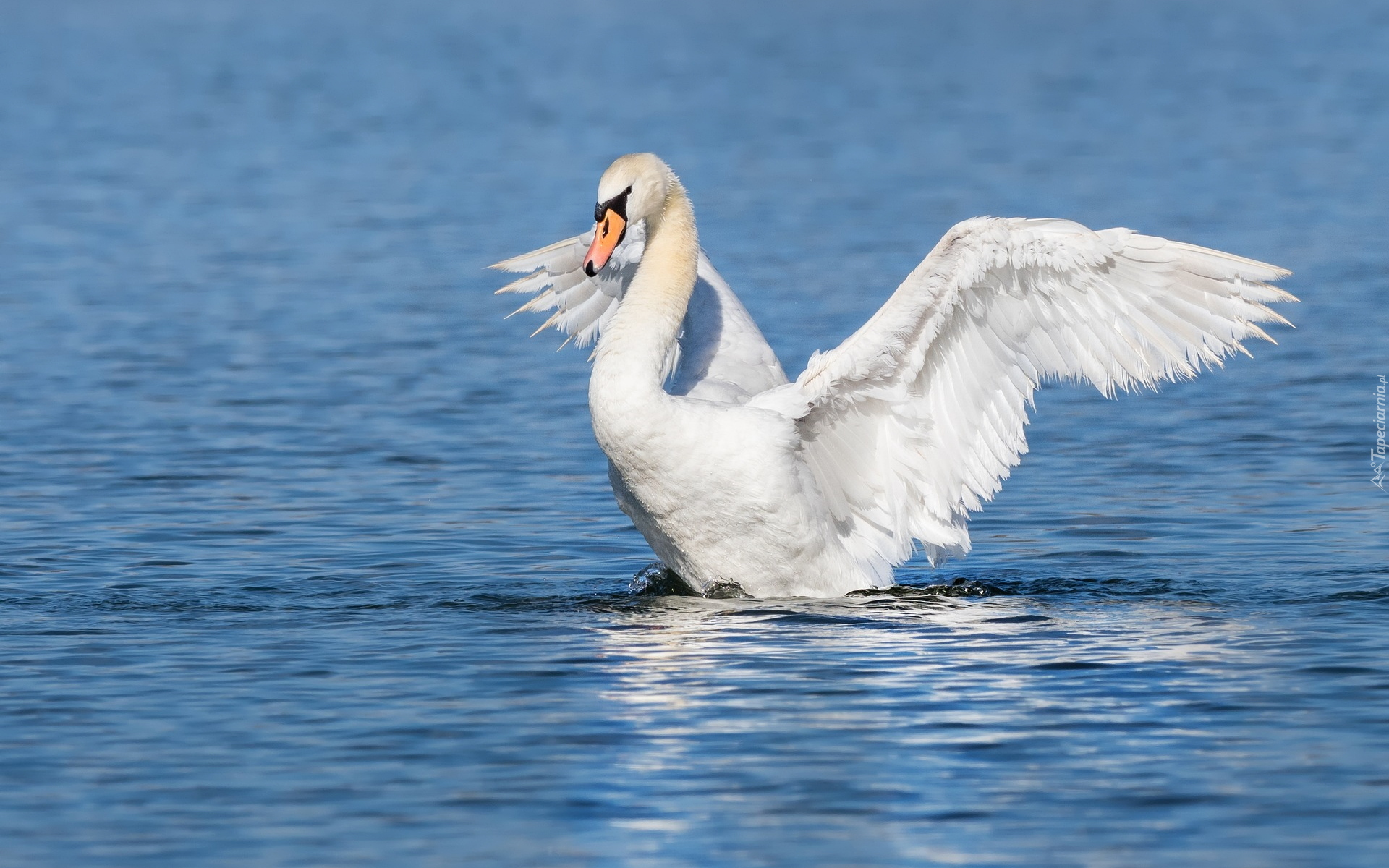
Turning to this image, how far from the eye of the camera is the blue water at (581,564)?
805 cm

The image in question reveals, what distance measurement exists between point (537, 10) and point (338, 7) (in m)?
9.18

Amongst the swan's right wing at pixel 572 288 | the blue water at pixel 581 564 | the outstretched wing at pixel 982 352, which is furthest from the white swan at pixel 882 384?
the swan's right wing at pixel 572 288

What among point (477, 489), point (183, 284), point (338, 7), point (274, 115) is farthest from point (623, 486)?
point (338, 7)

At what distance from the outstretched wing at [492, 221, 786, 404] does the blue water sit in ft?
3.99

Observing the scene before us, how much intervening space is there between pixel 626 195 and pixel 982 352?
6.53 ft

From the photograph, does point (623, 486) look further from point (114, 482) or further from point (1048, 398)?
point (1048, 398)

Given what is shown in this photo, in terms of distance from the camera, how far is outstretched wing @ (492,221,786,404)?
12266 millimetres

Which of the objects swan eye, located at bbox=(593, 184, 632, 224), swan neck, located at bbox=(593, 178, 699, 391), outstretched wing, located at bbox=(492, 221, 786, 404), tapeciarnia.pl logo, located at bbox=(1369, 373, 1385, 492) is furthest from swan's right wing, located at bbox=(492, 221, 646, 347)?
tapeciarnia.pl logo, located at bbox=(1369, 373, 1385, 492)

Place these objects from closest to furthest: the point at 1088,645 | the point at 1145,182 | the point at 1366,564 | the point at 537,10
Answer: the point at 1088,645 < the point at 1366,564 < the point at 1145,182 < the point at 537,10

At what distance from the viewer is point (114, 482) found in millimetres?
14773

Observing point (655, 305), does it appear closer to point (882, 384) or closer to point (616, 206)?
point (616, 206)

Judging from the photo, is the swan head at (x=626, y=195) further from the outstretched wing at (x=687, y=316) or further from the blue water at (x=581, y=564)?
the blue water at (x=581, y=564)

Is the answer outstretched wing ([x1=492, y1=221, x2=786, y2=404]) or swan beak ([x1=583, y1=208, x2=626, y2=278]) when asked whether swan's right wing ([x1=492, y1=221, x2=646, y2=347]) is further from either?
swan beak ([x1=583, y1=208, x2=626, y2=278])

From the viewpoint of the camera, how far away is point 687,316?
1273 cm
